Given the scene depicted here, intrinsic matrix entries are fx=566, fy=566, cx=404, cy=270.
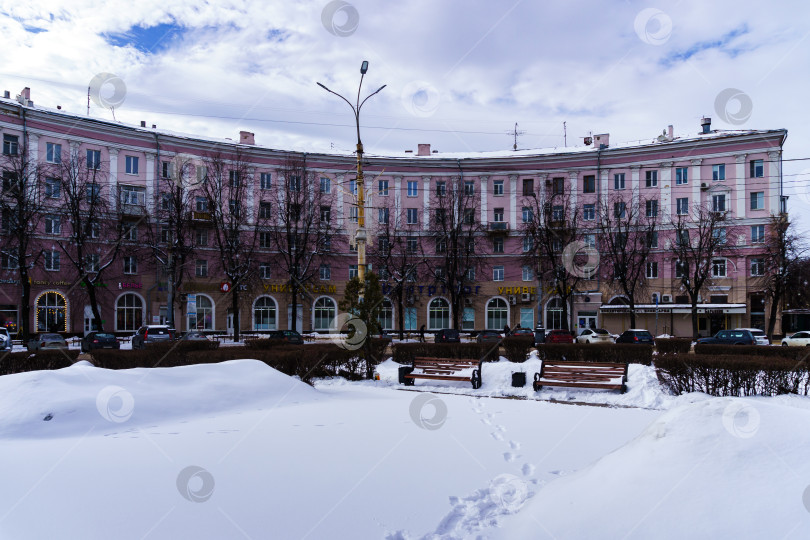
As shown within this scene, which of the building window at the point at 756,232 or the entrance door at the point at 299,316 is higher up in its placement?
the building window at the point at 756,232

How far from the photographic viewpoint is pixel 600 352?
16922 millimetres

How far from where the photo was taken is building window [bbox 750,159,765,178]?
44.0m

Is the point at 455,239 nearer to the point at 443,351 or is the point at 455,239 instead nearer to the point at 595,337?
the point at 595,337

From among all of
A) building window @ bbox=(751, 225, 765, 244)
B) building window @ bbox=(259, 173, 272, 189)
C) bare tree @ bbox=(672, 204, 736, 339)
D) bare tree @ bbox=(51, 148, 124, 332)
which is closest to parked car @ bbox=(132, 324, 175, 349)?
bare tree @ bbox=(51, 148, 124, 332)

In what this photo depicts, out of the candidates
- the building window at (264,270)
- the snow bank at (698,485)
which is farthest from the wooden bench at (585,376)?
the building window at (264,270)

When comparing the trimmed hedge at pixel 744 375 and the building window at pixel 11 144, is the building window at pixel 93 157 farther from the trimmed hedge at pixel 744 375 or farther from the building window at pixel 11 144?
the trimmed hedge at pixel 744 375

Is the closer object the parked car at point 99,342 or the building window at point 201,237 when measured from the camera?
the parked car at point 99,342

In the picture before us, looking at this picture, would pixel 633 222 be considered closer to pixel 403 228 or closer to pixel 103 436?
pixel 403 228

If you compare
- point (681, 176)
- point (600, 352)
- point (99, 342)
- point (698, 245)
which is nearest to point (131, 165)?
point (99, 342)

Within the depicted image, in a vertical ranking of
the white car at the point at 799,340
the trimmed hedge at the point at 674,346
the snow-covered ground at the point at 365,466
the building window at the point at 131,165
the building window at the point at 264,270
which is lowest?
the white car at the point at 799,340

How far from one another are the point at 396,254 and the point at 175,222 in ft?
57.4

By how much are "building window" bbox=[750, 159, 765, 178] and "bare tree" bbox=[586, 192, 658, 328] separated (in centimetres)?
730

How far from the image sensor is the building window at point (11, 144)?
37.2 meters

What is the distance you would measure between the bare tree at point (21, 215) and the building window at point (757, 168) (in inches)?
1974
